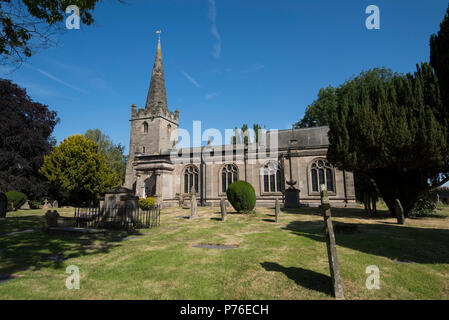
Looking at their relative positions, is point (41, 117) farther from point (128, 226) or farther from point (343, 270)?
point (343, 270)

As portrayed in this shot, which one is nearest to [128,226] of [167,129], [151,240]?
[151,240]

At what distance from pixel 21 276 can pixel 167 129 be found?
30149 mm

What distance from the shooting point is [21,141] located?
83.4ft

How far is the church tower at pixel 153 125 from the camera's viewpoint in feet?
103

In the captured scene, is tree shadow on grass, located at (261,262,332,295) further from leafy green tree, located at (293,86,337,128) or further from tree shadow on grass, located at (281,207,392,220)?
leafy green tree, located at (293,86,337,128)

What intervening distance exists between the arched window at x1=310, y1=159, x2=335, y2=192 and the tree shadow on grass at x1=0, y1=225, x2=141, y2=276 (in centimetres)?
1827

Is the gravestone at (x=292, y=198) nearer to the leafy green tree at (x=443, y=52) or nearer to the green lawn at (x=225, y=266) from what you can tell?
the green lawn at (x=225, y=266)

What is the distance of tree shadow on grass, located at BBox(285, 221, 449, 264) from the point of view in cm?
603

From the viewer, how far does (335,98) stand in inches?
1294

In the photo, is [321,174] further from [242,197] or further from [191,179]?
[191,179]

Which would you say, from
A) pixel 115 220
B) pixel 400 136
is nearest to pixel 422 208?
pixel 400 136

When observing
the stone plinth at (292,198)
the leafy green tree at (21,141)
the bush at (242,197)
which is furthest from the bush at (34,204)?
the stone plinth at (292,198)

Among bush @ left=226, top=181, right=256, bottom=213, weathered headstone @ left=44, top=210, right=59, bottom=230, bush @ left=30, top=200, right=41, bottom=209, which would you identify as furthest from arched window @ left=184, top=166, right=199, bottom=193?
bush @ left=30, top=200, right=41, bottom=209

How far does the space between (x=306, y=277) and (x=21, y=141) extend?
1302 inches
